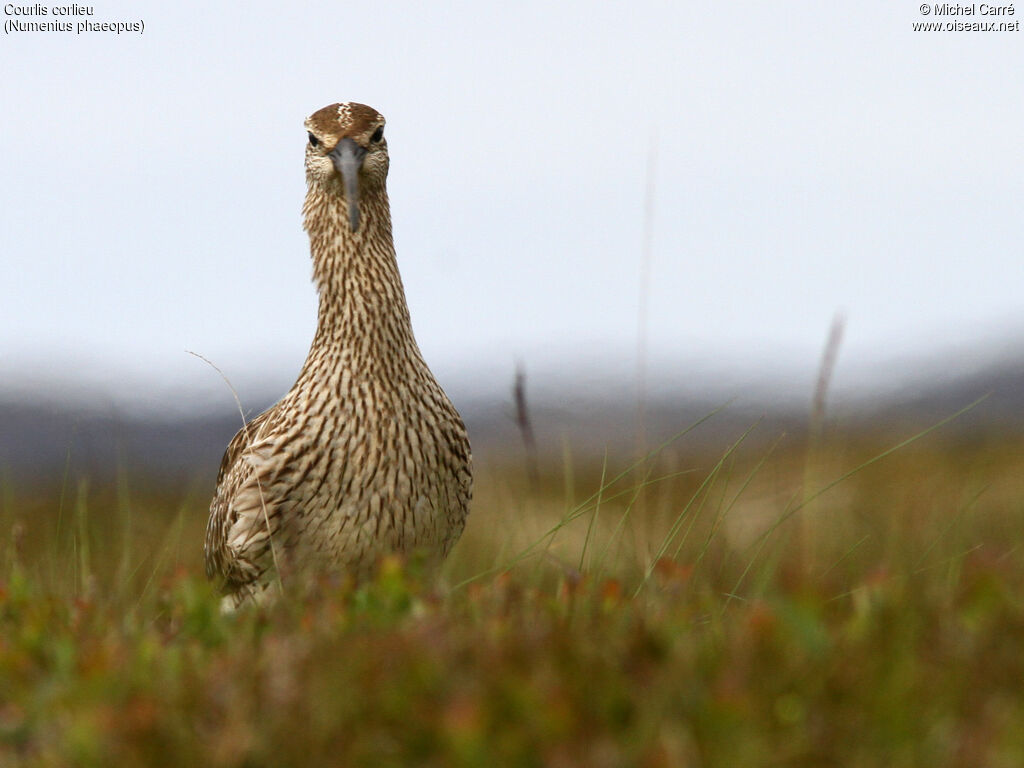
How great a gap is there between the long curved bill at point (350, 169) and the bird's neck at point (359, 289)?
184mm

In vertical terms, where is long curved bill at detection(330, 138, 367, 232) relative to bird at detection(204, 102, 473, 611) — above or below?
above

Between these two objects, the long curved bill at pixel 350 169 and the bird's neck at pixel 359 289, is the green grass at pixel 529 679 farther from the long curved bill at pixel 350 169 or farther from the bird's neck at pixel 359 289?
the long curved bill at pixel 350 169

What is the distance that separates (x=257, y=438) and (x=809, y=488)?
2630 mm

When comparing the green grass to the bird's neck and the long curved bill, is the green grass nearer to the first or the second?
the bird's neck

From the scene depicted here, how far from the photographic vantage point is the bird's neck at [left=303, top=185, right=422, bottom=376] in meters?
6.20

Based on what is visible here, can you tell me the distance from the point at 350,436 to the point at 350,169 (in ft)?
4.18

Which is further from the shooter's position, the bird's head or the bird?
the bird's head

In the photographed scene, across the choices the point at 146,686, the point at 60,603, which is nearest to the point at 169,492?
the point at 60,603

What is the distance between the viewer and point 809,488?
6.20 m

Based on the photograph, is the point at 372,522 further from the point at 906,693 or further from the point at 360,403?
the point at 906,693

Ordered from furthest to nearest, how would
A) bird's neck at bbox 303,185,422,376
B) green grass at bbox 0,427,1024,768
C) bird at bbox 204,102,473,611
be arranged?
bird's neck at bbox 303,185,422,376
bird at bbox 204,102,473,611
green grass at bbox 0,427,1024,768

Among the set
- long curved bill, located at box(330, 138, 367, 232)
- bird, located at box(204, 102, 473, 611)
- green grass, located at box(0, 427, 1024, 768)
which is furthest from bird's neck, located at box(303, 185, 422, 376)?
green grass, located at box(0, 427, 1024, 768)

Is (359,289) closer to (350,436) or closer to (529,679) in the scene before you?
(350,436)

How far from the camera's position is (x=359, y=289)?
6.34 m
